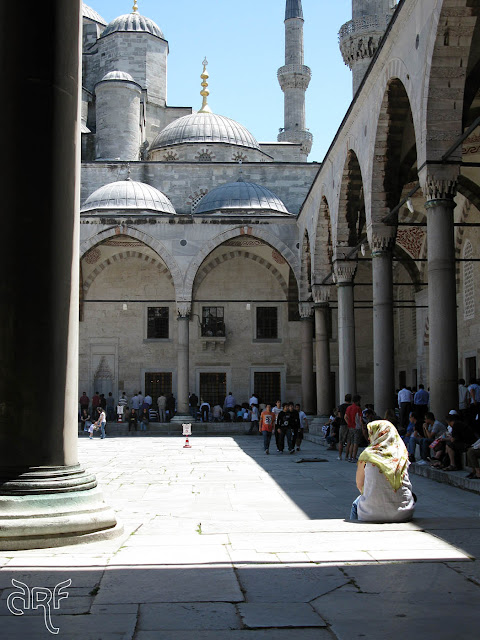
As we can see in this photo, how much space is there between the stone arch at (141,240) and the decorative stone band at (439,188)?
12902 millimetres

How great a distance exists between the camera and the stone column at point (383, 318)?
12742mm

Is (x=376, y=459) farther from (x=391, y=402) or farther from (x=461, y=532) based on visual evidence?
(x=391, y=402)

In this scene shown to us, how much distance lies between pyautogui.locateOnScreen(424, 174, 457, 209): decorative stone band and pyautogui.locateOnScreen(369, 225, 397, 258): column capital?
3291mm

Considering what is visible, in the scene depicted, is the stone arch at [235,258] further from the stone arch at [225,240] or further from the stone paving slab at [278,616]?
the stone paving slab at [278,616]

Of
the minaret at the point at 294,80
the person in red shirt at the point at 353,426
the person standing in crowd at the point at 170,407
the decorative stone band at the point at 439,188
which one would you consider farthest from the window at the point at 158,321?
the decorative stone band at the point at 439,188

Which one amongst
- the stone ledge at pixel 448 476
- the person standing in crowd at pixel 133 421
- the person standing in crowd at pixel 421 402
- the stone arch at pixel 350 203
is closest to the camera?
the stone ledge at pixel 448 476

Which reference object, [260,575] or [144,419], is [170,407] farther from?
[260,575]

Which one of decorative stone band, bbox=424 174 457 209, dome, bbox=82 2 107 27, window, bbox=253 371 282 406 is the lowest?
window, bbox=253 371 282 406

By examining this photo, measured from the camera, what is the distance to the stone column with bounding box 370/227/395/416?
1274cm

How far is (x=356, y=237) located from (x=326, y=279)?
3.33 meters

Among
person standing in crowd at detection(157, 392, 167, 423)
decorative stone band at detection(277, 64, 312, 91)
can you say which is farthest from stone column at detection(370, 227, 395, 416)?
decorative stone band at detection(277, 64, 312, 91)

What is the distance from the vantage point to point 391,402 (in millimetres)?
12641

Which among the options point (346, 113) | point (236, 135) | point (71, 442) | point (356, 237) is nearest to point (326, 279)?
point (356, 237)

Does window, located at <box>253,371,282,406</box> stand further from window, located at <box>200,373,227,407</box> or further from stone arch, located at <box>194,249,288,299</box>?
stone arch, located at <box>194,249,288,299</box>
